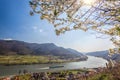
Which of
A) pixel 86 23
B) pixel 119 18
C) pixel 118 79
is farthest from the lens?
pixel 118 79

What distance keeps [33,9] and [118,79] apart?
5.20 m

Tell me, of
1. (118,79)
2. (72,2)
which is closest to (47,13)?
(72,2)

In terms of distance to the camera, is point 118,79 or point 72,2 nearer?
point 72,2

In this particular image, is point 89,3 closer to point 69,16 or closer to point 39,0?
point 69,16

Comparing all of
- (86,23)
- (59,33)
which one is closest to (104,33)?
(86,23)

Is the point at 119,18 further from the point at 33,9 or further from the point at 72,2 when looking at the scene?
the point at 33,9

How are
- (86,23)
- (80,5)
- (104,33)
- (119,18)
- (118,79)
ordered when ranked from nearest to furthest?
1. (119,18)
2. (80,5)
3. (86,23)
4. (104,33)
5. (118,79)

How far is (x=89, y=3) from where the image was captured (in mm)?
6480

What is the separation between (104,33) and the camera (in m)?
8.17

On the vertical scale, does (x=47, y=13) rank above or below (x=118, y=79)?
above

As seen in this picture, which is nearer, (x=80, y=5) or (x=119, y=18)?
(x=119, y=18)

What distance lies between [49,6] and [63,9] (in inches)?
16.4

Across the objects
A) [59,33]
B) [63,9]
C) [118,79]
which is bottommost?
[118,79]

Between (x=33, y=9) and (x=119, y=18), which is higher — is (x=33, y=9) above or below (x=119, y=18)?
above
